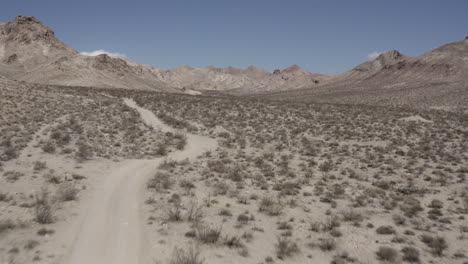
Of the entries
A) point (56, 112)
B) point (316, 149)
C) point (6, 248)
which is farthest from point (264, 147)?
point (56, 112)

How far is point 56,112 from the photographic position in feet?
98.1

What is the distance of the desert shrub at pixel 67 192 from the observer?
462 inches

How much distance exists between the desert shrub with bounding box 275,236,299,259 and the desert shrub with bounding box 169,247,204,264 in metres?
2.22

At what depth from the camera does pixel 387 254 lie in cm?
872

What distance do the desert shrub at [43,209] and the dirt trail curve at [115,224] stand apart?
1054 mm

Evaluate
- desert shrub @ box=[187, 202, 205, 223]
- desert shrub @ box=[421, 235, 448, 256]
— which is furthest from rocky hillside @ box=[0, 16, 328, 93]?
desert shrub @ box=[421, 235, 448, 256]

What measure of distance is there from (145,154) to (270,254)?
43.3 feet

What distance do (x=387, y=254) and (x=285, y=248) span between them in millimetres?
2722

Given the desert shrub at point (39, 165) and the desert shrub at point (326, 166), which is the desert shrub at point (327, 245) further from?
the desert shrub at point (39, 165)

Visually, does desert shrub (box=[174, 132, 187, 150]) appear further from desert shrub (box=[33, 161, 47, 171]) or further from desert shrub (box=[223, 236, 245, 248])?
desert shrub (box=[223, 236, 245, 248])

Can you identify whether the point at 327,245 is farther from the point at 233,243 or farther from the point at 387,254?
the point at 233,243

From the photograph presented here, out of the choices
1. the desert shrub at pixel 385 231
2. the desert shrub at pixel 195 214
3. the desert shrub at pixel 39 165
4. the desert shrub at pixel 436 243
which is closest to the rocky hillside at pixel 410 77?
the desert shrub at pixel 39 165

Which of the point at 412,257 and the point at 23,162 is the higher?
the point at 23,162

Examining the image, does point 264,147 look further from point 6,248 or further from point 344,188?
point 6,248
